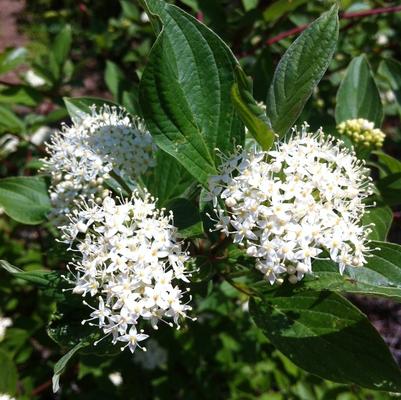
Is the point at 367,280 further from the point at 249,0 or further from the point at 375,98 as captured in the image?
the point at 249,0

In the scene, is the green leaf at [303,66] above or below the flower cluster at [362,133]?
above

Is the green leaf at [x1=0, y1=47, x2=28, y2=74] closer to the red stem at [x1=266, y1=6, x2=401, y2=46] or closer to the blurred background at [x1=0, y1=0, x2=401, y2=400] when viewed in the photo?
the blurred background at [x1=0, y1=0, x2=401, y2=400]

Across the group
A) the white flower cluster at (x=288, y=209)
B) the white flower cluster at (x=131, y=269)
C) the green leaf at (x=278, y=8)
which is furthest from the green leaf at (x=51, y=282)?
the green leaf at (x=278, y=8)

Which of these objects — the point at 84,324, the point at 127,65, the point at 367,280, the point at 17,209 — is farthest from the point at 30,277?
the point at 127,65

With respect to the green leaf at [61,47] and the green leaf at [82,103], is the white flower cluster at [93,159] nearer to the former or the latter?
the green leaf at [82,103]

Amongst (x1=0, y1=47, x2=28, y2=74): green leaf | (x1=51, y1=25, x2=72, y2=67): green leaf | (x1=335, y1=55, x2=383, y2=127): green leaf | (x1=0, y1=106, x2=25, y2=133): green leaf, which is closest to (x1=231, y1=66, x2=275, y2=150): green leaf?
(x1=335, y1=55, x2=383, y2=127): green leaf

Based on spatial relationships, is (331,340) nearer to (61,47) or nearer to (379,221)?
(379,221)
